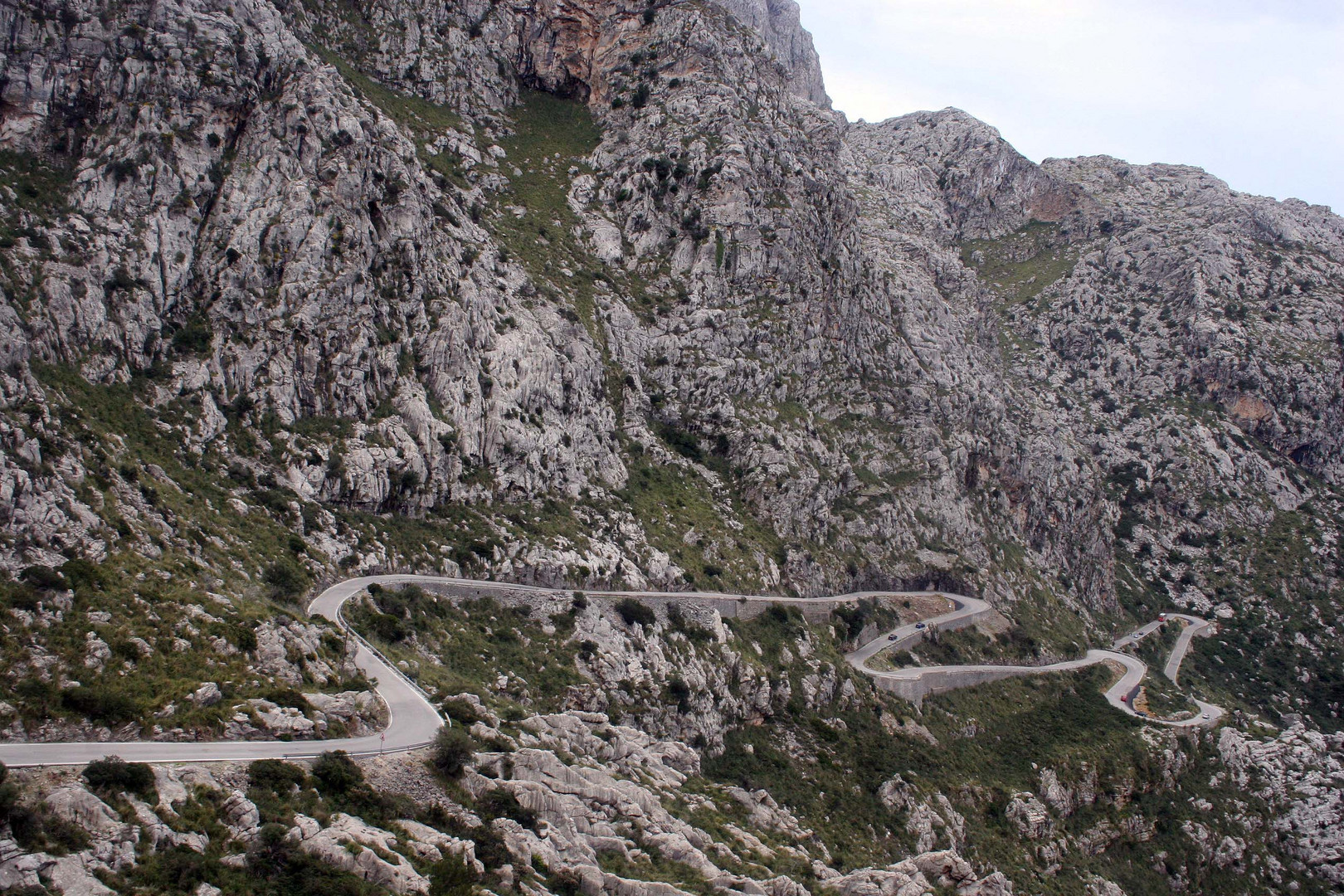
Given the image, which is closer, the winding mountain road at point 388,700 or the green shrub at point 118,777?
the green shrub at point 118,777

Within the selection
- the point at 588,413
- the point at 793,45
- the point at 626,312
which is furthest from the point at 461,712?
the point at 793,45

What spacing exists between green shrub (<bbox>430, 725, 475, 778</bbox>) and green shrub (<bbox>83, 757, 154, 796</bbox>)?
31.4 ft

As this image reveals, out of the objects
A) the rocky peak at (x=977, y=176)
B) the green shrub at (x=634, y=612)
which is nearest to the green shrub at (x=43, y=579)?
the green shrub at (x=634, y=612)

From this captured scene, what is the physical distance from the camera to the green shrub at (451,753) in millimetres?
28422

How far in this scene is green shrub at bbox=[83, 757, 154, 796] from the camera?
787 inches

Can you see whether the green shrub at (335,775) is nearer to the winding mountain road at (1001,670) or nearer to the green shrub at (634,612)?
the green shrub at (634,612)

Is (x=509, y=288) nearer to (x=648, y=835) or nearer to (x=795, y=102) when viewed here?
(x=648, y=835)

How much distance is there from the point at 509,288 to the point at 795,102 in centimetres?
8611

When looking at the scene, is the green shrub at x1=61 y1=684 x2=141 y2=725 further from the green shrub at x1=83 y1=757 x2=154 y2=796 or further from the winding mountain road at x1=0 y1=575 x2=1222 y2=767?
the green shrub at x1=83 y1=757 x2=154 y2=796

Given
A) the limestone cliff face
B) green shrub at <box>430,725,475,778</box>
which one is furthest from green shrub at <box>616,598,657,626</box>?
green shrub at <box>430,725,475,778</box>

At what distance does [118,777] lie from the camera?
802 inches

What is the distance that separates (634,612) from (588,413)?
70.5 ft

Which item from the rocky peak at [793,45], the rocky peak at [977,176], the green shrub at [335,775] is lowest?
the green shrub at [335,775]

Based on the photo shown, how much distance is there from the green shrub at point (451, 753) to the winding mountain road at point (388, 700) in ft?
2.77
